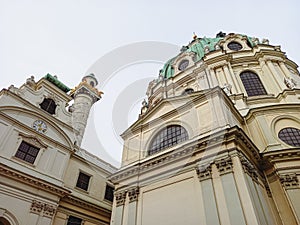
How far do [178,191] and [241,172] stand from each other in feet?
10.7

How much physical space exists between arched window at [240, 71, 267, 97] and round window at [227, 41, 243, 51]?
4.51 metres

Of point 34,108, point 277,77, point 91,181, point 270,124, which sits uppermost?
point 277,77

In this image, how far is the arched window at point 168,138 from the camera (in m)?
13.8

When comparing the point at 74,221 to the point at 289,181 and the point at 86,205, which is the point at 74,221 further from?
the point at 289,181

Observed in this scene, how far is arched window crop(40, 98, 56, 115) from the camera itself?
66.2ft

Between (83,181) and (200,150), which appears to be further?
(83,181)

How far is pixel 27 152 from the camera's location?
16.6 metres

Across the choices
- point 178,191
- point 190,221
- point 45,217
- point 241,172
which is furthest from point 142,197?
point 45,217

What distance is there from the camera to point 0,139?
49.3 feet

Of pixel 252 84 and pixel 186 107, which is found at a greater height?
pixel 252 84

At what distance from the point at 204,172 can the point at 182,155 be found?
165cm

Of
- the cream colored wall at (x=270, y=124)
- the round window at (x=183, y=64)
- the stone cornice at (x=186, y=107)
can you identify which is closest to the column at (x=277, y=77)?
the cream colored wall at (x=270, y=124)

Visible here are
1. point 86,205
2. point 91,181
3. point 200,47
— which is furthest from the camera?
point 200,47

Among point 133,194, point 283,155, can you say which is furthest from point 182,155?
point 283,155
